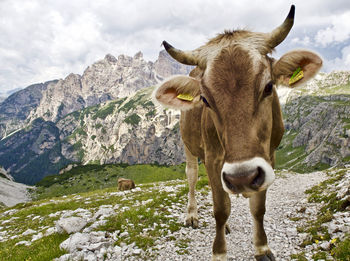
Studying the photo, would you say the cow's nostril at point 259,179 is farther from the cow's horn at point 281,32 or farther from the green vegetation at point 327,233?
the green vegetation at point 327,233

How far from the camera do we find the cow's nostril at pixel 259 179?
121 inches

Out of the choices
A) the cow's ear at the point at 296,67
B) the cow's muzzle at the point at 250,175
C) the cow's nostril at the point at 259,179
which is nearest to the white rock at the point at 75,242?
the cow's muzzle at the point at 250,175

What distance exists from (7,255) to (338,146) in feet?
641

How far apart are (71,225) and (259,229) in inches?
271

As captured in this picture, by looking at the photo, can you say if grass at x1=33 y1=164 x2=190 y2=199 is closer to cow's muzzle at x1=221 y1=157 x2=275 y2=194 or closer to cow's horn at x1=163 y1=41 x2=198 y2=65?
cow's horn at x1=163 y1=41 x2=198 y2=65

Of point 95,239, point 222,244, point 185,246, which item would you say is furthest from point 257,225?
point 95,239

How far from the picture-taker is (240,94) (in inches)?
136

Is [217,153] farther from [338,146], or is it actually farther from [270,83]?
[338,146]

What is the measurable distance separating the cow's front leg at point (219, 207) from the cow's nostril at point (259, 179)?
6.31ft

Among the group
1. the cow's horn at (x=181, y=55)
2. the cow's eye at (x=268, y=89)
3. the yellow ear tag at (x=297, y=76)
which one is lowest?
→ the cow's eye at (x=268, y=89)

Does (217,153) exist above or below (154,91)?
below

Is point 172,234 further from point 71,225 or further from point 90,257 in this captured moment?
point 71,225

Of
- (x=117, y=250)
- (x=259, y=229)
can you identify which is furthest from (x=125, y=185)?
(x=259, y=229)

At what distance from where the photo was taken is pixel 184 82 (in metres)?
4.40
